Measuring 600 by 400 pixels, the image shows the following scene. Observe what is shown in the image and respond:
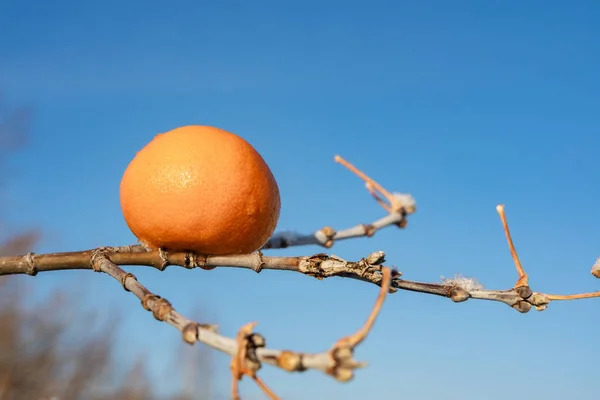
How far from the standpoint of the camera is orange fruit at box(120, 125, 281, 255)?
2.76 m

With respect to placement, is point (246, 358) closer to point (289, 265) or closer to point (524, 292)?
point (289, 265)

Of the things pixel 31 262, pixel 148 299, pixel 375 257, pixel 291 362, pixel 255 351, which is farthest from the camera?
pixel 31 262

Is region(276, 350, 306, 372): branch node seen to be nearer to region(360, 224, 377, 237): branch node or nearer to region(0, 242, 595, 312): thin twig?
region(0, 242, 595, 312): thin twig

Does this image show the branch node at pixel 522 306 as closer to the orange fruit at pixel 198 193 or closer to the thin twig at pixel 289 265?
the thin twig at pixel 289 265

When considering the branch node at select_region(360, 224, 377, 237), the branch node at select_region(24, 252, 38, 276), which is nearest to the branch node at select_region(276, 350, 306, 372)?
the branch node at select_region(360, 224, 377, 237)

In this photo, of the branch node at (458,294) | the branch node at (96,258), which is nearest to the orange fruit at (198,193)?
the branch node at (96,258)

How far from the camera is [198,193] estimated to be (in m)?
2.75

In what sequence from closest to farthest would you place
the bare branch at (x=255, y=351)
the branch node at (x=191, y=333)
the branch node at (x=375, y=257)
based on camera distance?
the bare branch at (x=255, y=351) → the branch node at (x=191, y=333) → the branch node at (x=375, y=257)

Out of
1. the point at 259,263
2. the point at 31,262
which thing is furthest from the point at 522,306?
the point at 31,262

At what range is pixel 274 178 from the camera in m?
3.15

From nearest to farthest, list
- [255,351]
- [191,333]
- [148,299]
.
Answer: [255,351] → [191,333] → [148,299]

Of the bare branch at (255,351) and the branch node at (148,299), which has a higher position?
the branch node at (148,299)

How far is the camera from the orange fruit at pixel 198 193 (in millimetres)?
2762

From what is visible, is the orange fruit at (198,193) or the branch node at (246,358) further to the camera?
the orange fruit at (198,193)
